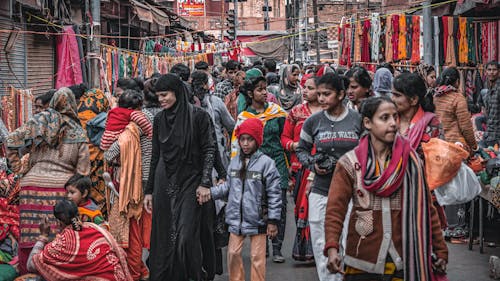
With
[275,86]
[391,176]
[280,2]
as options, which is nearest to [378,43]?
[275,86]

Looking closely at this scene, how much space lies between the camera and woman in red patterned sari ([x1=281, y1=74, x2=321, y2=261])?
27.5 feet

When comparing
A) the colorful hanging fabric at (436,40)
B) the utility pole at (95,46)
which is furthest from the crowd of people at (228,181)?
the colorful hanging fabric at (436,40)

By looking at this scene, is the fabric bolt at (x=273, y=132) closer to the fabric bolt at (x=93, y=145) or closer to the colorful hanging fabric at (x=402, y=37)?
the fabric bolt at (x=93, y=145)

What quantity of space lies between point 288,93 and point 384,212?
6.70 meters

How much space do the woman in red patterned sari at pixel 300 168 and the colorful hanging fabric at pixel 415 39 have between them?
27.7 feet

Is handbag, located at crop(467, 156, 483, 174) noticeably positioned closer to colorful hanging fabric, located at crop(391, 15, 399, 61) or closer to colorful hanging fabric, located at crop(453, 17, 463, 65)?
colorful hanging fabric, located at crop(453, 17, 463, 65)

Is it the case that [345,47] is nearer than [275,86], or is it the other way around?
[275,86]

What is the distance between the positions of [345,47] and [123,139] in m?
12.1

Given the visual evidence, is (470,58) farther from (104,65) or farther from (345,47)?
(104,65)

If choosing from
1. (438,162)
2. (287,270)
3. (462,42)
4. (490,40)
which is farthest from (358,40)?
(438,162)

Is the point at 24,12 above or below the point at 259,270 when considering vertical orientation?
above

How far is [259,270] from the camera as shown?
23.6ft

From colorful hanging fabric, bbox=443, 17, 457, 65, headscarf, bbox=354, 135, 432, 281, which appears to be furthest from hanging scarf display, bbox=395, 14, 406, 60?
headscarf, bbox=354, 135, 432, 281

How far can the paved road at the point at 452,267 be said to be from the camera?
8453 mm
